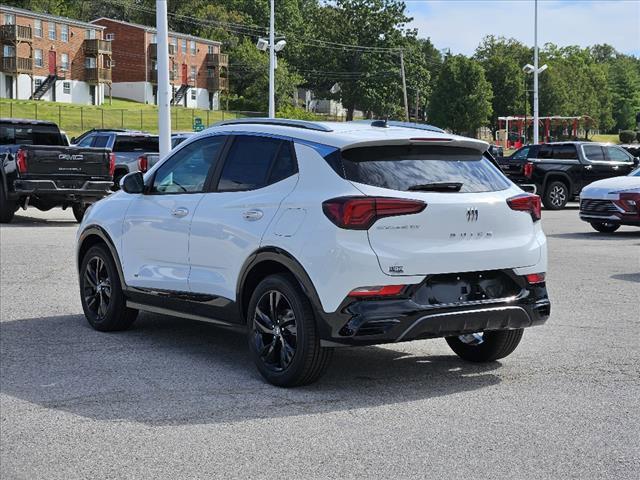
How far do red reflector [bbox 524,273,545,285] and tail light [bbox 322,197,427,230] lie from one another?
1.11m

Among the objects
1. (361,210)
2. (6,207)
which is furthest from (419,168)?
(6,207)

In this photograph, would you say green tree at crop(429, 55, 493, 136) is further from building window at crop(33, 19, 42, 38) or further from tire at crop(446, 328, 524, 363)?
tire at crop(446, 328, 524, 363)

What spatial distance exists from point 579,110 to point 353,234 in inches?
5053

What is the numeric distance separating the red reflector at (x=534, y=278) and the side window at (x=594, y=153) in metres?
22.2

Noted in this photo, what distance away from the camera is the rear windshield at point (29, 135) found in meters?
22.1

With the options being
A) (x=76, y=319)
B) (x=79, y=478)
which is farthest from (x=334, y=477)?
(x=76, y=319)

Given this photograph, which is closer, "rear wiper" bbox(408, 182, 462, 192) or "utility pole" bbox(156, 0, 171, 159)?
"rear wiper" bbox(408, 182, 462, 192)

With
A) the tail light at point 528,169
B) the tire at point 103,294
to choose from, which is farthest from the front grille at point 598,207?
the tire at point 103,294

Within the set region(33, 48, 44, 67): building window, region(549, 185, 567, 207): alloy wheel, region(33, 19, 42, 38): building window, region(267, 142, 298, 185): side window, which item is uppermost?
region(33, 19, 42, 38): building window

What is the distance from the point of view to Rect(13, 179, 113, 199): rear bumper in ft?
65.9

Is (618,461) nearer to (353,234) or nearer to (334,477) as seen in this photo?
(334,477)

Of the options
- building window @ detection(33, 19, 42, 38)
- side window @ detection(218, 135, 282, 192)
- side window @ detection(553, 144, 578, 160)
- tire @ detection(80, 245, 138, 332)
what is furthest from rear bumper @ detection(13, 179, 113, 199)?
building window @ detection(33, 19, 42, 38)

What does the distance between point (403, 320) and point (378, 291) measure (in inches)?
9.4

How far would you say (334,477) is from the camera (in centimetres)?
496
